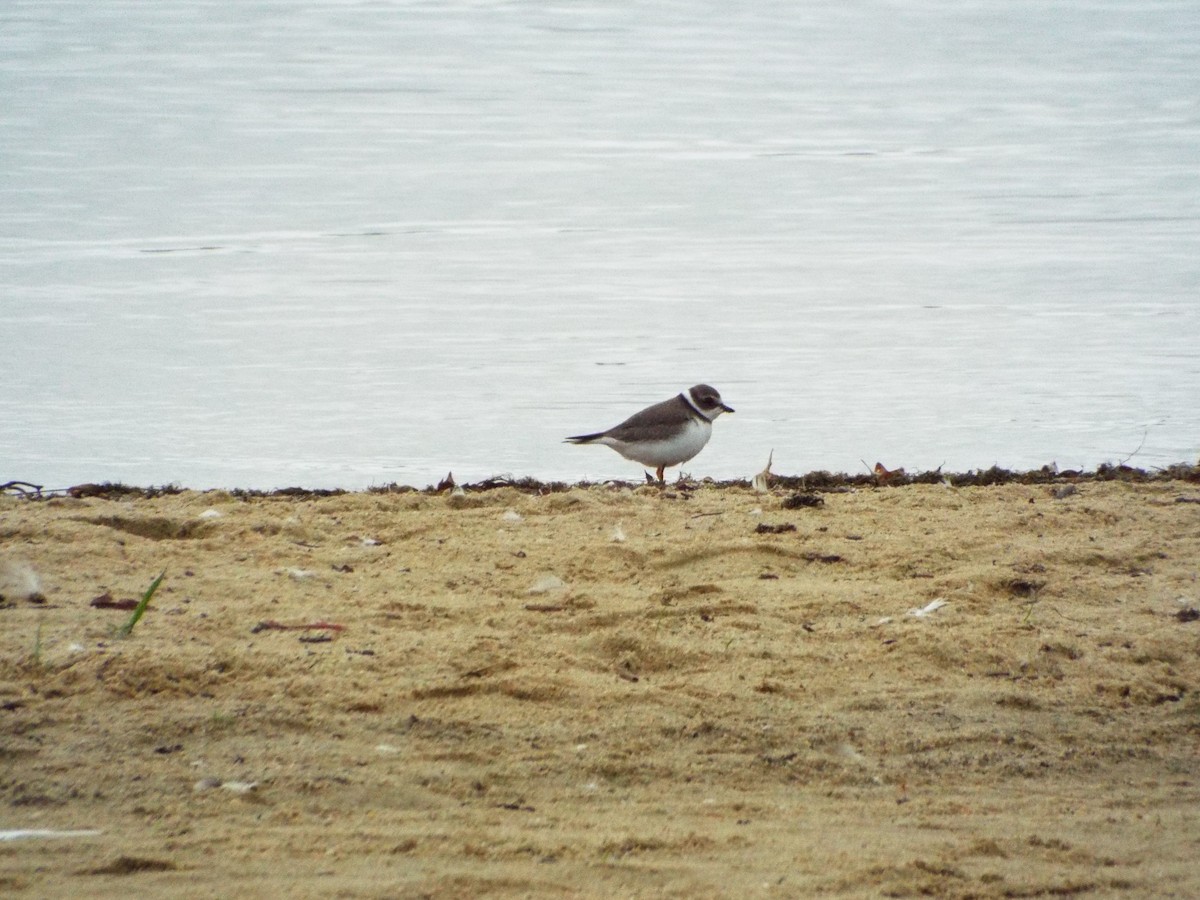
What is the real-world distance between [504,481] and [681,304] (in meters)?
3.93

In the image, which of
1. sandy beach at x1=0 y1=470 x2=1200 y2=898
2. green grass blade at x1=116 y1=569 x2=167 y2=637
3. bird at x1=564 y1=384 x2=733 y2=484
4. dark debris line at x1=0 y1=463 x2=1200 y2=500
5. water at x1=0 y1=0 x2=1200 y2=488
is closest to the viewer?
sandy beach at x1=0 y1=470 x2=1200 y2=898

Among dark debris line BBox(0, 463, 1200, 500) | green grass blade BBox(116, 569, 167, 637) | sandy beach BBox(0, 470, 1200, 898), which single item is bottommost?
dark debris line BBox(0, 463, 1200, 500)

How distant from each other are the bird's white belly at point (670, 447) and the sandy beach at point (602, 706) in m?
1.35

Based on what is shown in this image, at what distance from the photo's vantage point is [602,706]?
13.3 feet

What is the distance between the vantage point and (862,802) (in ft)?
12.1

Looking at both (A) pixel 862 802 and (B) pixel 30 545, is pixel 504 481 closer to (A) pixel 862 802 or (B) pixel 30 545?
→ (B) pixel 30 545

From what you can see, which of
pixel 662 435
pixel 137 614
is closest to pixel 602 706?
pixel 137 614

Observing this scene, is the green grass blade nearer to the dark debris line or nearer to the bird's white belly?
the dark debris line

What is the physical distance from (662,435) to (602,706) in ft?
10.1

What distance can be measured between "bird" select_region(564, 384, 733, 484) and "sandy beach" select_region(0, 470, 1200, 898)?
136 cm

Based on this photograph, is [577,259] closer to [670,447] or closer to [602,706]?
[670,447]

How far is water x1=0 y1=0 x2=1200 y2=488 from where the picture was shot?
7938 millimetres

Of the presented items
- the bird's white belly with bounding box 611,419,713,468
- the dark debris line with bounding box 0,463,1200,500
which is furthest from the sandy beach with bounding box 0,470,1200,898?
the bird's white belly with bounding box 611,419,713,468

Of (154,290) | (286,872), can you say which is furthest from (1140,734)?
(154,290)
